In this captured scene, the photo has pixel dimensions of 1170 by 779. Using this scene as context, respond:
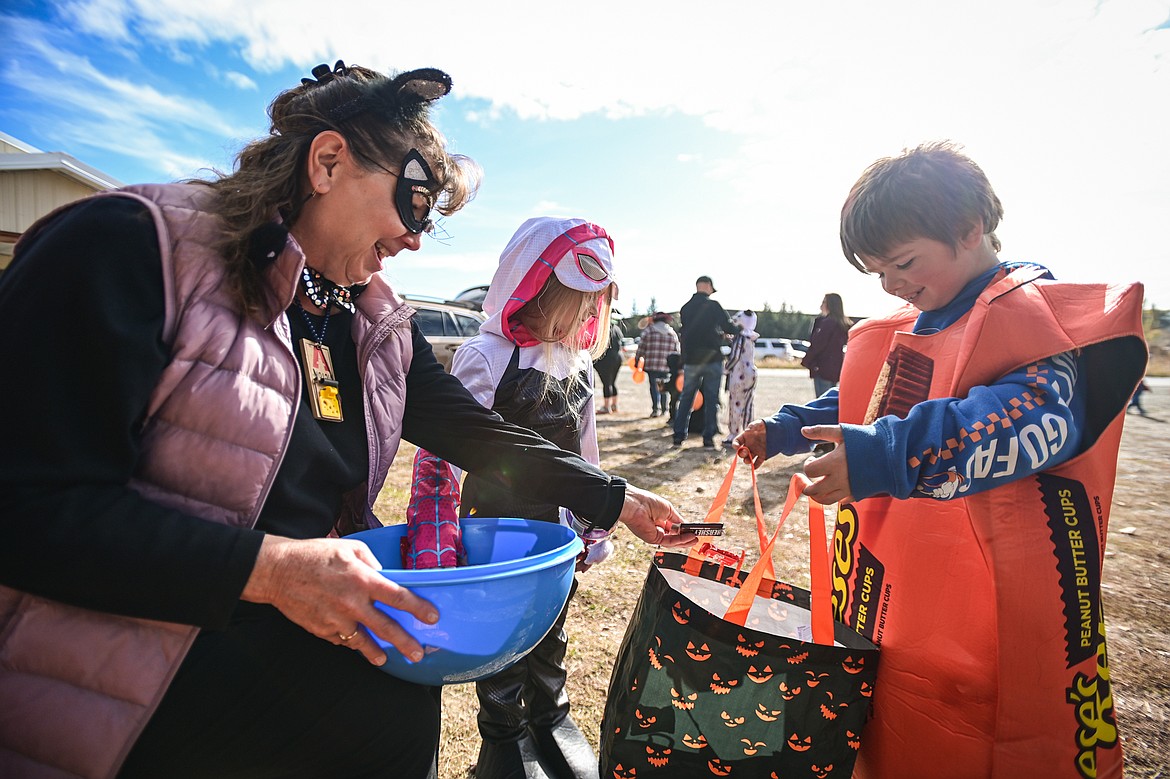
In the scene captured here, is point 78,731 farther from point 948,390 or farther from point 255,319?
point 948,390

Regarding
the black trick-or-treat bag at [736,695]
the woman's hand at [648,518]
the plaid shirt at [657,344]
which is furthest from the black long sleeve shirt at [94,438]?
the plaid shirt at [657,344]

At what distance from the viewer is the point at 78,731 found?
3.17ft

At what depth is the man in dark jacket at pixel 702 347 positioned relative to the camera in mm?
8414

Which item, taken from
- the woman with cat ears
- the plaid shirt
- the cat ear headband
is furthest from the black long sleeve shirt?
the plaid shirt

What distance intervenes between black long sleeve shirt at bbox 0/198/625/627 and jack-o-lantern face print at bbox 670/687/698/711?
0.98 meters

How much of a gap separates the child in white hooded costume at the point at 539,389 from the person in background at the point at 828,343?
580 centimetres

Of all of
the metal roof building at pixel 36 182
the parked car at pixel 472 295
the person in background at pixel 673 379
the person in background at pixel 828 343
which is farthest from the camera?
the parked car at pixel 472 295

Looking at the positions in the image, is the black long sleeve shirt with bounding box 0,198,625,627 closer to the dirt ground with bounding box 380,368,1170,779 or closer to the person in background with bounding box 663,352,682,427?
the dirt ground with bounding box 380,368,1170,779

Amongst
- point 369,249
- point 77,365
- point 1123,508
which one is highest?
point 369,249

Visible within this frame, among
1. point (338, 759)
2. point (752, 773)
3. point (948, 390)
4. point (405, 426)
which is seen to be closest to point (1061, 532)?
Result: point (948, 390)

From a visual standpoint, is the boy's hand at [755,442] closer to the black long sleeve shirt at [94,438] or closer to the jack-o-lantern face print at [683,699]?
the jack-o-lantern face print at [683,699]

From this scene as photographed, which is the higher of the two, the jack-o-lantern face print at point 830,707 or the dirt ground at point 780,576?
the jack-o-lantern face print at point 830,707

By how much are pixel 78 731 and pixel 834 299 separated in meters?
8.47

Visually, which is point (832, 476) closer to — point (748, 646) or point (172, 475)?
point (748, 646)
